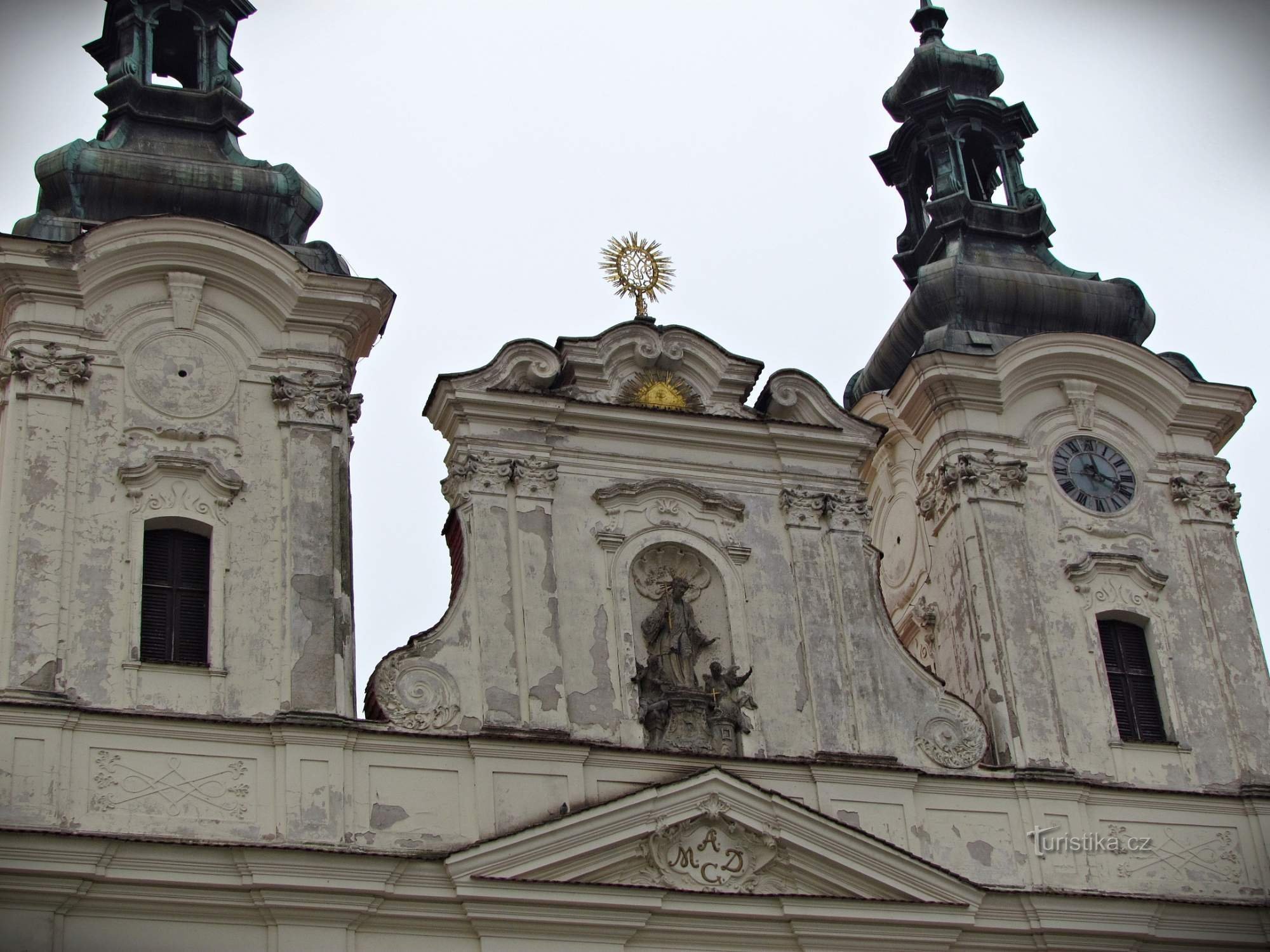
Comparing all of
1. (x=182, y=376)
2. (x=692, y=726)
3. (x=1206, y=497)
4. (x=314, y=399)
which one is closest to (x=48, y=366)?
(x=182, y=376)

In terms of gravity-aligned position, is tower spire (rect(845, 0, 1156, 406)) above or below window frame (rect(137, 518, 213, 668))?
above

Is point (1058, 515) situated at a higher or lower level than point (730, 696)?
higher

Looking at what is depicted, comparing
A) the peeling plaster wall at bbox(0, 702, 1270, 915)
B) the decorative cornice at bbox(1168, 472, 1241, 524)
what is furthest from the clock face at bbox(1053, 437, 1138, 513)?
the peeling plaster wall at bbox(0, 702, 1270, 915)

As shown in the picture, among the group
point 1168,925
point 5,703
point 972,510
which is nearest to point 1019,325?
point 972,510

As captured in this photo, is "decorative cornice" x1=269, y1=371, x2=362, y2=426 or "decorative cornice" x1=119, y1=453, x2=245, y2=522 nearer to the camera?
"decorative cornice" x1=119, y1=453, x2=245, y2=522

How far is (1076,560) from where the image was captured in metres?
20.0

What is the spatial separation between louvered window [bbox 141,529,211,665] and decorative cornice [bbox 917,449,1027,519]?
21.0ft

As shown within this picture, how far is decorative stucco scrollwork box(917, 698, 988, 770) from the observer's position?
60.8 ft

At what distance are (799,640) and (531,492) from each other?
241cm

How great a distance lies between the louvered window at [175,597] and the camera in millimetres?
17094

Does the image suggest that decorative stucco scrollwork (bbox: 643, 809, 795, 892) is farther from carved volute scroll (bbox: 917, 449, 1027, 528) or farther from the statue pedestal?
carved volute scroll (bbox: 917, 449, 1027, 528)

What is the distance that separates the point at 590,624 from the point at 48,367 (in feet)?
14.8

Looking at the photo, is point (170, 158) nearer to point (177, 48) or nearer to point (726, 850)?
point (177, 48)

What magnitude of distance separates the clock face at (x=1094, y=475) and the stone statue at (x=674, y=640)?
3.84 meters
